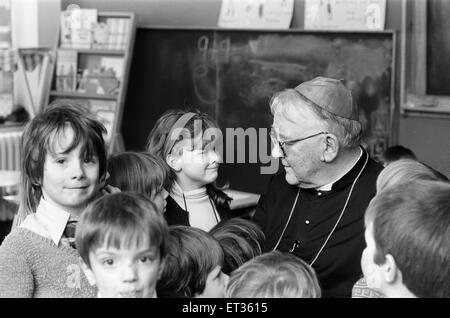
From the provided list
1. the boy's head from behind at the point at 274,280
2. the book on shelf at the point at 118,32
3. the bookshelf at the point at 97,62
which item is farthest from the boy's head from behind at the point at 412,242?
the book on shelf at the point at 118,32

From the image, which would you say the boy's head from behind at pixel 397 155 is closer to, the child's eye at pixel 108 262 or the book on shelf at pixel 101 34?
the child's eye at pixel 108 262

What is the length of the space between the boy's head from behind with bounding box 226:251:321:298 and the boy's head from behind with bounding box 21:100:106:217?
1.56 feet

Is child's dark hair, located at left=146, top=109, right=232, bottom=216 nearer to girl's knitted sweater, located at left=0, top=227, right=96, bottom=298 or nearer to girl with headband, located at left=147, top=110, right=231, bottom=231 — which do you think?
girl with headband, located at left=147, top=110, right=231, bottom=231

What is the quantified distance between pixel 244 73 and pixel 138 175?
11.4ft

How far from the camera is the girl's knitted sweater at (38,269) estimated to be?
1890 mm

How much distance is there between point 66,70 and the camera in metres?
6.85

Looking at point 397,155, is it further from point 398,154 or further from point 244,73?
point 244,73

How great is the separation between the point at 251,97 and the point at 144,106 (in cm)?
112

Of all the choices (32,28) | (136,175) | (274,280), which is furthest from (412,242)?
(32,28)

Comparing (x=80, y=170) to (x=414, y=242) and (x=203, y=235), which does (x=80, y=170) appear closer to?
(x=203, y=235)

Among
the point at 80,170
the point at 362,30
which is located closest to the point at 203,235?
the point at 80,170

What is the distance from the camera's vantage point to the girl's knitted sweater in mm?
1890

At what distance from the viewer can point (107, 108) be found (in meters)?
6.56

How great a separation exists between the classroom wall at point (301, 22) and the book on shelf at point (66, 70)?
51 cm
